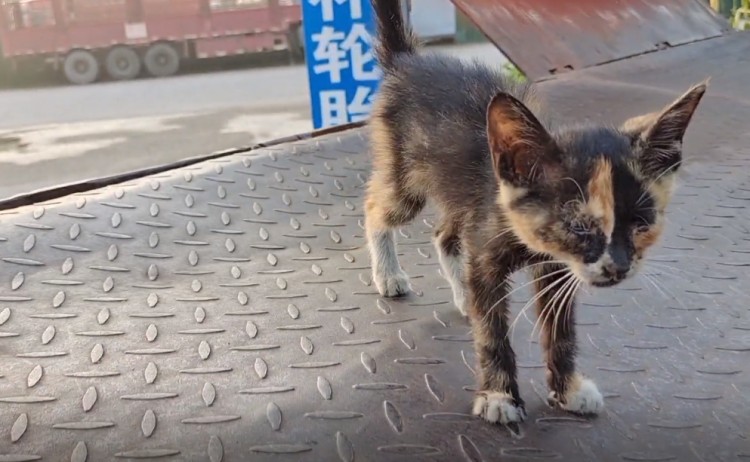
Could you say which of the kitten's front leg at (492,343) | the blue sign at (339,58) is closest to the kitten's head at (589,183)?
the kitten's front leg at (492,343)

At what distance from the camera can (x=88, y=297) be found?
69.2 inches

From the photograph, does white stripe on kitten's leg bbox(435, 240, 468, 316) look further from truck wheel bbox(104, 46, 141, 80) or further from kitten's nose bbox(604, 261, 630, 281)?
truck wheel bbox(104, 46, 141, 80)

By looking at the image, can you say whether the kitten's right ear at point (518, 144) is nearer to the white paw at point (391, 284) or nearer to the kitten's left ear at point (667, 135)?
the kitten's left ear at point (667, 135)

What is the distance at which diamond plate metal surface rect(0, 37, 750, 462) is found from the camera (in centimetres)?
124

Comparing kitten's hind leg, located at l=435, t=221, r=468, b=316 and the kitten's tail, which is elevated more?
the kitten's tail

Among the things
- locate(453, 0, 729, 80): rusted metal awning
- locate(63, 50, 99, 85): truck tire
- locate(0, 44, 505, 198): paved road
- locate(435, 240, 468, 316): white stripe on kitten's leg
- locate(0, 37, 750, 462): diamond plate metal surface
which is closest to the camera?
locate(0, 37, 750, 462): diamond plate metal surface

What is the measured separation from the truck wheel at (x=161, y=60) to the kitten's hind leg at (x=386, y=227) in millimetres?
8654

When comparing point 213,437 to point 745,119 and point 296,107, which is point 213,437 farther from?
point 296,107

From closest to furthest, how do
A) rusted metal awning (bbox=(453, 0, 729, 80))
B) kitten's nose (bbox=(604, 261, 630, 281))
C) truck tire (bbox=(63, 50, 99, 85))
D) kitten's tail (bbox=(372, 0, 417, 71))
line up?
kitten's nose (bbox=(604, 261, 630, 281)) < kitten's tail (bbox=(372, 0, 417, 71)) < rusted metal awning (bbox=(453, 0, 729, 80)) < truck tire (bbox=(63, 50, 99, 85))

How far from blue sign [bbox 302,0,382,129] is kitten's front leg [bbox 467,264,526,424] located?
2666 mm

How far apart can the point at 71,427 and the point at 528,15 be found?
301 centimetres

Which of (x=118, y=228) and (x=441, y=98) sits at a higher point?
(x=441, y=98)

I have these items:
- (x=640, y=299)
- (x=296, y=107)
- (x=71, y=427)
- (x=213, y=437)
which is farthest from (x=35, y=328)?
(x=296, y=107)

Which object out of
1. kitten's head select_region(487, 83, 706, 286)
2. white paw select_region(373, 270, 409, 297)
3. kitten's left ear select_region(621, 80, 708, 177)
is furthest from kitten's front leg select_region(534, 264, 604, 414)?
white paw select_region(373, 270, 409, 297)
